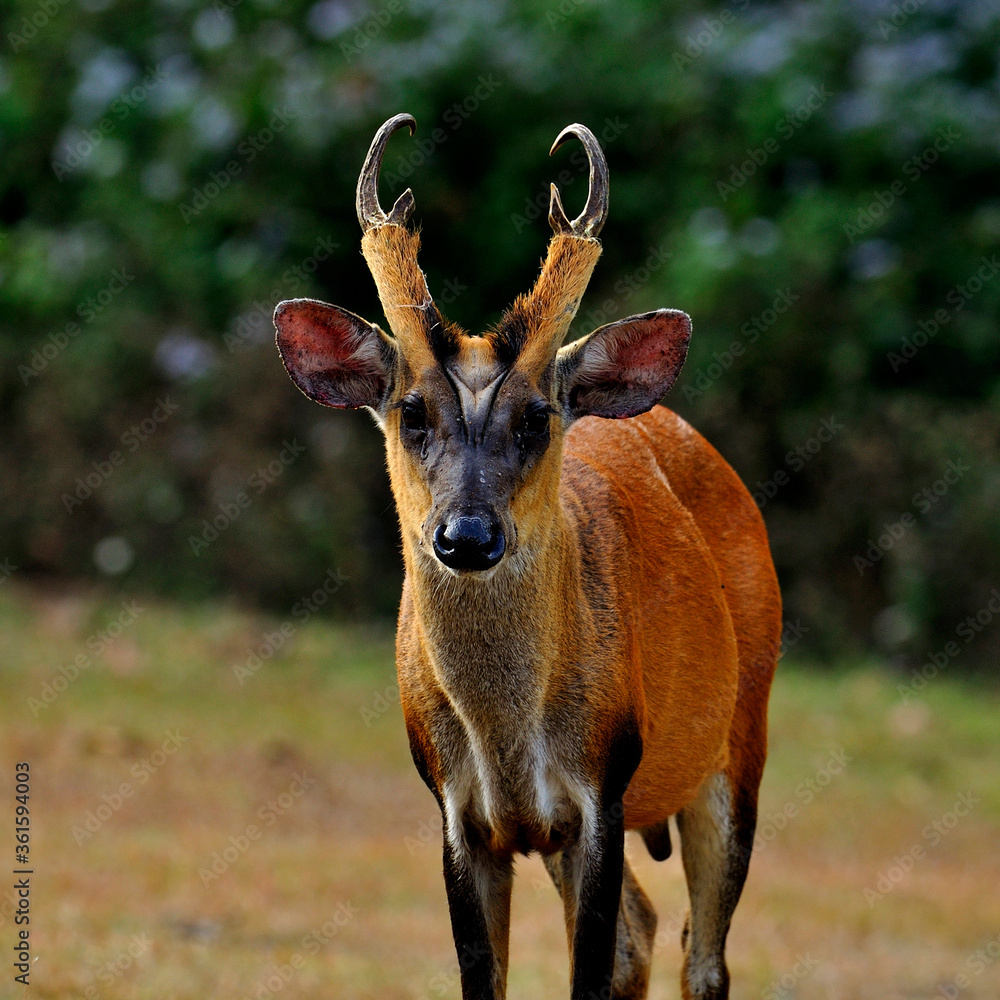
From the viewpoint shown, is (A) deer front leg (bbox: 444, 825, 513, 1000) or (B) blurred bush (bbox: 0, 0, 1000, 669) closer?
(A) deer front leg (bbox: 444, 825, 513, 1000)

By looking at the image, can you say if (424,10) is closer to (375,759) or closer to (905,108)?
(905,108)

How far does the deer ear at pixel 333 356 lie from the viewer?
436cm

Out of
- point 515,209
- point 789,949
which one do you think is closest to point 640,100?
point 515,209

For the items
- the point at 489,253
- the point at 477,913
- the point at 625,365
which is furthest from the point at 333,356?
the point at 489,253

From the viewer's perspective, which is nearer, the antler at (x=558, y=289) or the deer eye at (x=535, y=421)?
the deer eye at (x=535, y=421)

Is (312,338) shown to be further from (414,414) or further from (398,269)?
(414,414)

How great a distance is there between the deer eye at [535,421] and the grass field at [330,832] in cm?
308

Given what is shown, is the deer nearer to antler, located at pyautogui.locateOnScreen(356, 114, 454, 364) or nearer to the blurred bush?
antler, located at pyautogui.locateOnScreen(356, 114, 454, 364)

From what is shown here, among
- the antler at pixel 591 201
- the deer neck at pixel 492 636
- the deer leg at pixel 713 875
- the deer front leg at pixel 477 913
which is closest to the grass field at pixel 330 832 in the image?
the deer leg at pixel 713 875

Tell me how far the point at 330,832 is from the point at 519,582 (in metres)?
6.99

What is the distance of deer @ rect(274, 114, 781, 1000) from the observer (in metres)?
4.11

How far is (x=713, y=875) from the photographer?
5203mm

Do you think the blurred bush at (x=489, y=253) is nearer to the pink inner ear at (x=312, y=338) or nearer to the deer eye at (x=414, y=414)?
the pink inner ear at (x=312, y=338)

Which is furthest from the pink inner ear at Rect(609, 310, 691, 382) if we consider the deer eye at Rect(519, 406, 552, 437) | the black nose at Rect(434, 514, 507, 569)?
the black nose at Rect(434, 514, 507, 569)
